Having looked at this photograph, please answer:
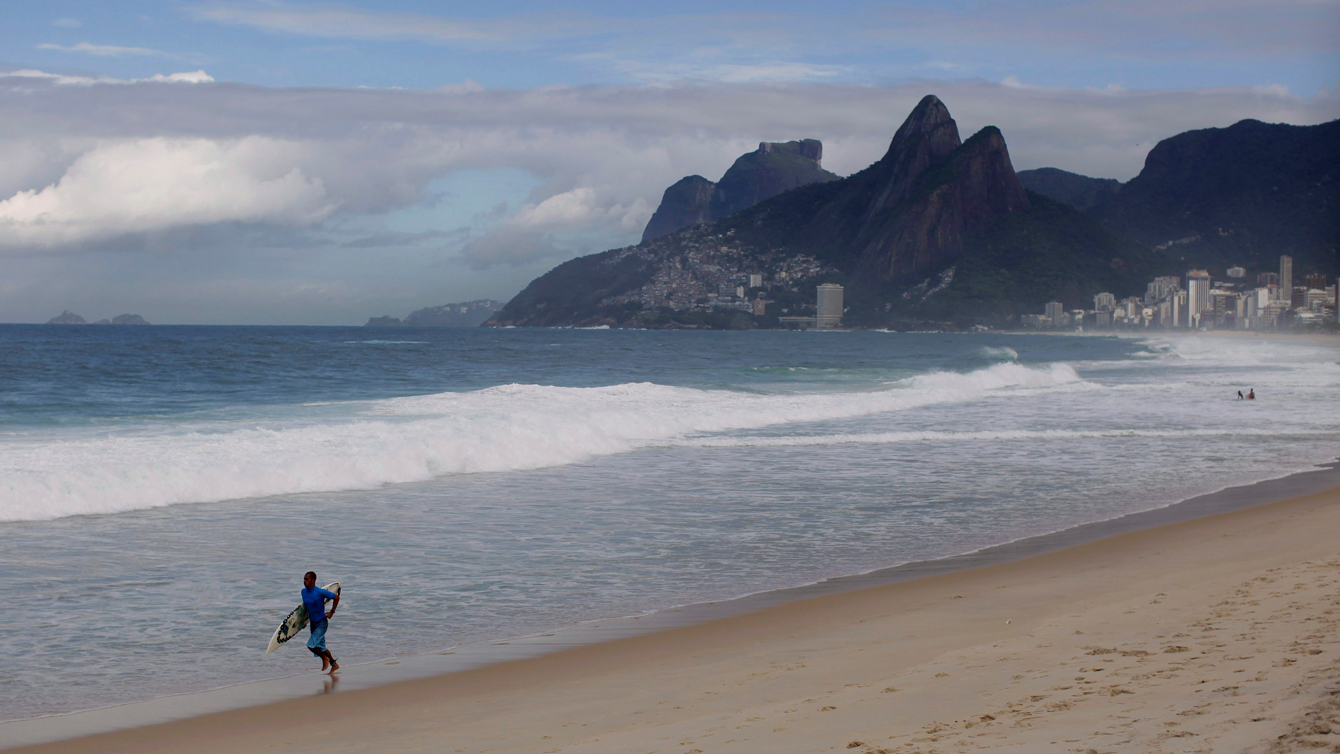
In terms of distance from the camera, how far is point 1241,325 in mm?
166750

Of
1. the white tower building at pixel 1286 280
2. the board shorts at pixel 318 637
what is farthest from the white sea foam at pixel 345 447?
the white tower building at pixel 1286 280

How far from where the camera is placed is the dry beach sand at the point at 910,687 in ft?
15.7

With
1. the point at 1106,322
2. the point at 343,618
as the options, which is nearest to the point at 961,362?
the point at 343,618

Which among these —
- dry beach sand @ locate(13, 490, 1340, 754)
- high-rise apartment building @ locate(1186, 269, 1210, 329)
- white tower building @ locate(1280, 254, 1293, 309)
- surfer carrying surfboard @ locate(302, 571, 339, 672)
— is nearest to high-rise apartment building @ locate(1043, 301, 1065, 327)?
high-rise apartment building @ locate(1186, 269, 1210, 329)

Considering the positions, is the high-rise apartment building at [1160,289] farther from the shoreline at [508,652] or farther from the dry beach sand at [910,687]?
the dry beach sand at [910,687]

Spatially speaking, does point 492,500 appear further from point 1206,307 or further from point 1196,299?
point 1206,307

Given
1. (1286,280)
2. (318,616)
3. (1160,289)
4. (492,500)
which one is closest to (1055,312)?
(1160,289)

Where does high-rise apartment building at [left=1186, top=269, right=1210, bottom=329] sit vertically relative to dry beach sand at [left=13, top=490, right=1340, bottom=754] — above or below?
above

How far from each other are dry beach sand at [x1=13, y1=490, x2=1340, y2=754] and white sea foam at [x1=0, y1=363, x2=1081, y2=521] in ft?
31.7

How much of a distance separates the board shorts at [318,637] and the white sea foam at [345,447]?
8.33 m

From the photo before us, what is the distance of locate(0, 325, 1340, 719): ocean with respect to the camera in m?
8.08

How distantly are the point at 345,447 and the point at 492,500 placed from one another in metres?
4.86

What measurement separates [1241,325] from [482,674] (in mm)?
190043

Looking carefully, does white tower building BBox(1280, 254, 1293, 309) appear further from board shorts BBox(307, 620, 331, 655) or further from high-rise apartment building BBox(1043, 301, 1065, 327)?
board shorts BBox(307, 620, 331, 655)
